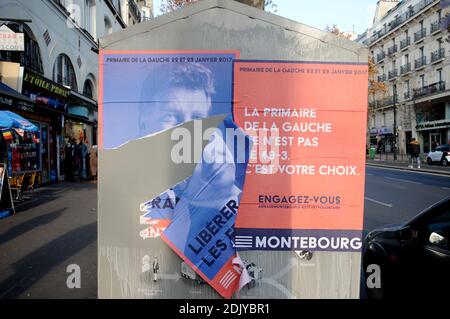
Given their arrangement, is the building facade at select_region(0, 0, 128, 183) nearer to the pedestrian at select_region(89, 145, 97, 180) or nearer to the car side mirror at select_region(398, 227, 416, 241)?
the pedestrian at select_region(89, 145, 97, 180)

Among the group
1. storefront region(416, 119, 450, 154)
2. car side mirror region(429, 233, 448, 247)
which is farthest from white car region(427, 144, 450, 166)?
car side mirror region(429, 233, 448, 247)

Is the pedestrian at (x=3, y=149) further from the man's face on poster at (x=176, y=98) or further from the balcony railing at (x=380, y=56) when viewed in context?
the balcony railing at (x=380, y=56)

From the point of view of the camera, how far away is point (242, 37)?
2324mm

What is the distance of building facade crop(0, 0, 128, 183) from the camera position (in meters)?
12.6

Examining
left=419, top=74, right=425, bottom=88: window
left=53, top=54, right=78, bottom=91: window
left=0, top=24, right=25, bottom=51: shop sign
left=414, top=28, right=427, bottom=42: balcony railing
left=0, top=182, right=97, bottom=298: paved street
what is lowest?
left=0, top=182, right=97, bottom=298: paved street

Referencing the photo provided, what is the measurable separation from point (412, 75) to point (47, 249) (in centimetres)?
4961

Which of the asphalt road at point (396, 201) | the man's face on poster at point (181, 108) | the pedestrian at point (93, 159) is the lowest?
the asphalt road at point (396, 201)

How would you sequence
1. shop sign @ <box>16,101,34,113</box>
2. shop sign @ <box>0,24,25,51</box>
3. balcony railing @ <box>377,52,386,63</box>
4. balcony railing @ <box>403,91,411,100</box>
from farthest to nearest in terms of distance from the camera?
balcony railing @ <box>377,52,386,63</box>
balcony railing @ <box>403,91,411,100</box>
shop sign @ <box>16,101,34,113</box>
shop sign @ <box>0,24,25,51</box>

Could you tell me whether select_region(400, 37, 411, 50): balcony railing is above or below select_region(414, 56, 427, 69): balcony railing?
above

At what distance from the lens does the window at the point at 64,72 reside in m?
16.6

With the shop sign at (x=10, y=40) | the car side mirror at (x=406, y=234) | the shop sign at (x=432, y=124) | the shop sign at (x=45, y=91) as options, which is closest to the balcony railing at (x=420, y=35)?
the shop sign at (x=432, y=124)

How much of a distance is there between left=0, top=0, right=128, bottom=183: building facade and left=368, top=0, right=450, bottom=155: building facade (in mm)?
27816

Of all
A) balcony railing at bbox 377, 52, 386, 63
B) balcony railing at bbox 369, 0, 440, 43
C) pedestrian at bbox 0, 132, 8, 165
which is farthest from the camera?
balcony railing at bbox 377, 52, 386, 63

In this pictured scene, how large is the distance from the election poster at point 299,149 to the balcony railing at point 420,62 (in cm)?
4795
